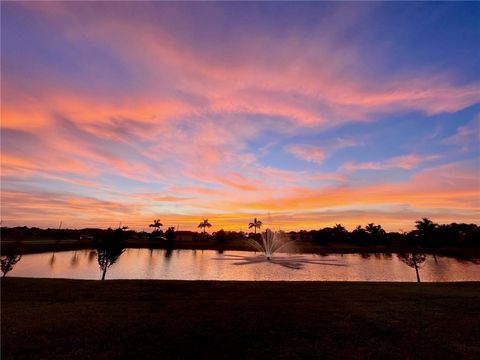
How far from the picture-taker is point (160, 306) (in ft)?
55.3

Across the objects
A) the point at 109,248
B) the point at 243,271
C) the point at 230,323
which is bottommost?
the point at 230,323

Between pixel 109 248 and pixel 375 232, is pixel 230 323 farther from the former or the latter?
pixel 375 232

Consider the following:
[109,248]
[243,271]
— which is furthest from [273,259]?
[109,248]

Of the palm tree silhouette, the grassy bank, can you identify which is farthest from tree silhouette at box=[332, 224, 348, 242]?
the grassy bank

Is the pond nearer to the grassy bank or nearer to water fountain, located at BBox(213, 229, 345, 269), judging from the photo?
water fountain, located at BBox(213, 229, 345, 269)

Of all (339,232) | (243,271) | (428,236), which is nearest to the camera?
(243,271)

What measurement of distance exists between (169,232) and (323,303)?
10938cm

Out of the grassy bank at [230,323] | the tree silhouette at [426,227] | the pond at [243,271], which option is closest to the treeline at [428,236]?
the tree silhouette at [426,227]

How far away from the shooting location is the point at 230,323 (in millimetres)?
13797

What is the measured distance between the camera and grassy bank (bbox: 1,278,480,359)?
1069cm

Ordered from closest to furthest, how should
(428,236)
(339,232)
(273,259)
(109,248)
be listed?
1. (109,248)
2. (273,259)
3. (428,236)
4. (339,232)

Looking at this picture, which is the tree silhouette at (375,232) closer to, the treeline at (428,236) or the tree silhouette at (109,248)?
the treeline at (428,236)

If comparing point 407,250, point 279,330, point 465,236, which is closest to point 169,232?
point 407,250

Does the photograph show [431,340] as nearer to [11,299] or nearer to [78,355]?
[78,355]
